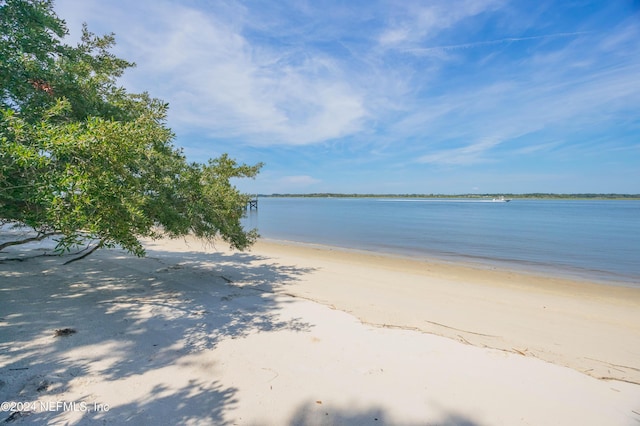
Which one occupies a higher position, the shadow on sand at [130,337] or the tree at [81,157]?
the tree at [81,157]

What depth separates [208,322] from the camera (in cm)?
521

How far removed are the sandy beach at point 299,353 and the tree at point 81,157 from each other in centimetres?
149

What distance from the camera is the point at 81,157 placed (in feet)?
11.8

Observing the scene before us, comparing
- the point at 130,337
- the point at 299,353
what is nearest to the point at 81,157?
the point at 130,337

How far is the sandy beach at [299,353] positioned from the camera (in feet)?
10.2

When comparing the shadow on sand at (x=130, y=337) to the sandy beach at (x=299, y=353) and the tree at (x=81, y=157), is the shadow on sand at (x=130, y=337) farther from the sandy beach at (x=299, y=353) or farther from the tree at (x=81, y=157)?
the tree at (x=81, y=157)

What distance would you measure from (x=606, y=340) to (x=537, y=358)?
232cm

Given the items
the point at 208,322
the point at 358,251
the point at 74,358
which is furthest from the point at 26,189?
the point at 358,251

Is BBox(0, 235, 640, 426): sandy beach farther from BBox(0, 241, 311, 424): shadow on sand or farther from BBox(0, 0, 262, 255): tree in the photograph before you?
BBox(0, 0, 262, 255): tree

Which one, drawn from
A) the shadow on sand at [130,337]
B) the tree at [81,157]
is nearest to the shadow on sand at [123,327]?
the shadow on sand at [130,337]

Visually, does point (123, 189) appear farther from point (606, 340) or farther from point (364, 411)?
point (606, 340)

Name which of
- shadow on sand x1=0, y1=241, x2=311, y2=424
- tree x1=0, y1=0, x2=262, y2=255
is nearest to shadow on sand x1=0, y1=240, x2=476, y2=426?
shadow on sand x1=0, y1=241, x2=311, y2=424

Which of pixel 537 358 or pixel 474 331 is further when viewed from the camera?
pixel 474 331

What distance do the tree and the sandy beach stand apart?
1.49m
